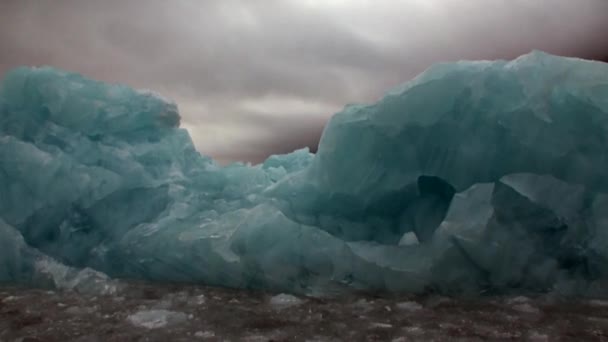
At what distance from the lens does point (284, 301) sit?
4191mm

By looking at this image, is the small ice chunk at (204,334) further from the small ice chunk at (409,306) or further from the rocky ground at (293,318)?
the small ice chunk at (409,306)

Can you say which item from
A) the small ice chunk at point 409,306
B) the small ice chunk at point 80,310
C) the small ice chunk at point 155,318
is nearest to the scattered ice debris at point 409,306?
the small ice chunk at point 409,306

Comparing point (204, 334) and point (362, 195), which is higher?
point (362, 195)

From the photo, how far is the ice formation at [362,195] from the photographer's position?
4.34 m

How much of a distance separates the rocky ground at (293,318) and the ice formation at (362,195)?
0.44 metres

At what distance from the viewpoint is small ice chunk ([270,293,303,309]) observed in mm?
4055

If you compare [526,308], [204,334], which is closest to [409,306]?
[526,308]

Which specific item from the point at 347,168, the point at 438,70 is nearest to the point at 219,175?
the point at 347,168

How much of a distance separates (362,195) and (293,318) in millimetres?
1942

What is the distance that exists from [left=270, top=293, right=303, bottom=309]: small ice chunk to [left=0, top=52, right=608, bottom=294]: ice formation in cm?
35

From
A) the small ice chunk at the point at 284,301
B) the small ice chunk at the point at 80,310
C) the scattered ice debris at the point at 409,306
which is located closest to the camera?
→ the scattered ice debris at the point at 409,306

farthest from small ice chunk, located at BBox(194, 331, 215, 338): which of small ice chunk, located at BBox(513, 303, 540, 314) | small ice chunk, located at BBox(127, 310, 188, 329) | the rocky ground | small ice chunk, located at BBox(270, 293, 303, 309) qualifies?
small ice chunk, located at BBox(513, 303, 540, 314)

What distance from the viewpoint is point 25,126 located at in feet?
21.4

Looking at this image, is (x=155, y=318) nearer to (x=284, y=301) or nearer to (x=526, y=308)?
(x=284, y=301)
